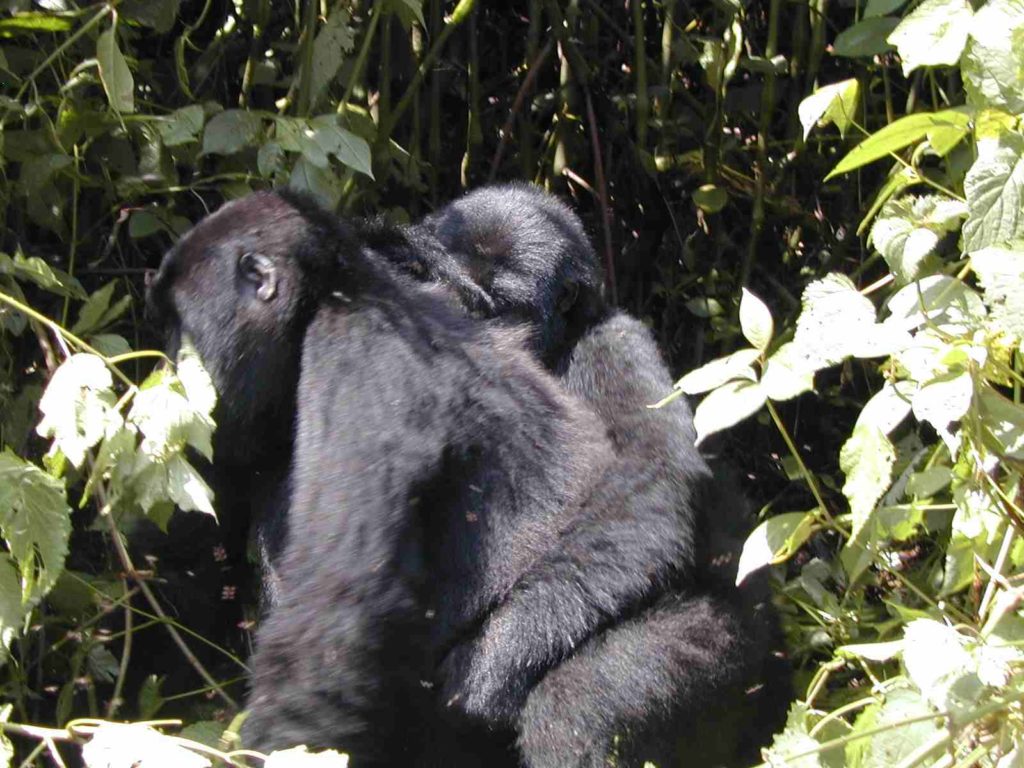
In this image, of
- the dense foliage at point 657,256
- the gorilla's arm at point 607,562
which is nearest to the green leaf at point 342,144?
the dense foliage at point 657,256

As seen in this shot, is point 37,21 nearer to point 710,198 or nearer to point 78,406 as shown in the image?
point 78,406

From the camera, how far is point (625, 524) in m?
2.29

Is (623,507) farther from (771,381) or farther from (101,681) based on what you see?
(101,681)

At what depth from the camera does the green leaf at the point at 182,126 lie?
101 inches

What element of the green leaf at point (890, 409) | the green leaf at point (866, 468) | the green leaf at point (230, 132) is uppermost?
the green leaf at point (230, 132)

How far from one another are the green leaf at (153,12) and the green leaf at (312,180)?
0.39 metres

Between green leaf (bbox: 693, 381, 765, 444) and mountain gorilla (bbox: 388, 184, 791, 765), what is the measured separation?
2.03 feet

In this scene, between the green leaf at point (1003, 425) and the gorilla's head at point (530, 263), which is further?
the gorilla's head at point (530, 263)

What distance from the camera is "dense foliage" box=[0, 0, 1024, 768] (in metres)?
1.61

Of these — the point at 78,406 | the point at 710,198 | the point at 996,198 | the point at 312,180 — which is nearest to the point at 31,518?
the point at 78,406

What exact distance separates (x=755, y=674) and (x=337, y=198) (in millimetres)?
1169

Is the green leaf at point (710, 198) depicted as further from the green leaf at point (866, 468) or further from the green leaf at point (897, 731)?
the green leaf at point (897, 731)

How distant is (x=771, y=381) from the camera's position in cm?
163

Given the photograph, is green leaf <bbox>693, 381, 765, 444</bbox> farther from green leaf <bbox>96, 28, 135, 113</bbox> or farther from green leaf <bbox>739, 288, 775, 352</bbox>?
green leaf <bbox>96, 28, 135, 113</bbox>
